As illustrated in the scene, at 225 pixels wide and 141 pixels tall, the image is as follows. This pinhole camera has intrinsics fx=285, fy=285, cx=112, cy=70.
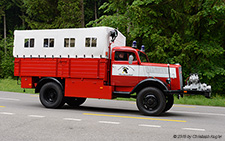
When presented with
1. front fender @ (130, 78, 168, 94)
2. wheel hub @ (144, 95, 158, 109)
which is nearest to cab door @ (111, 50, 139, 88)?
front fender @ (130, 78, 168, 94)

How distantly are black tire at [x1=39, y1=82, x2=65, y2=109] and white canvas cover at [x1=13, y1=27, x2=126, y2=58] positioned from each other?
4.02 feet

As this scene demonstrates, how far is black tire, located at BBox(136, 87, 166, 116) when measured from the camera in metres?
9.88

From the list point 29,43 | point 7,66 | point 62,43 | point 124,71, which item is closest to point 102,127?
point 124,71

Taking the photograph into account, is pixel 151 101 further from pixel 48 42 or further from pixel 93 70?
pixel 48 42

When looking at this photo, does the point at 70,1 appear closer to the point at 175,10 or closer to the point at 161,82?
the point at 175,10

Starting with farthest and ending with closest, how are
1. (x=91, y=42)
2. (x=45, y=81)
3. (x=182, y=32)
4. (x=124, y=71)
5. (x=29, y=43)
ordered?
(x=182, y=32) → (x=29, y=43) → (x=45, y=81) → (x=91, y=42) → (x=124, y=71)

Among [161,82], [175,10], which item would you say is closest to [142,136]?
[161,82]

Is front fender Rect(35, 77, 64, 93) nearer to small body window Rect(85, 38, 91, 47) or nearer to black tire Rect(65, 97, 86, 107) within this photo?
black tire Rect(65, 97, 86, 107)

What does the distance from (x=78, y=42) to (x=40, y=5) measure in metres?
31.1

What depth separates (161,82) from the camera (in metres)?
9.99

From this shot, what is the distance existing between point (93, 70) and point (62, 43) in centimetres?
176

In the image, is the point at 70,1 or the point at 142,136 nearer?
the point at 142,136

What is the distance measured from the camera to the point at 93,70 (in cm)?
1085

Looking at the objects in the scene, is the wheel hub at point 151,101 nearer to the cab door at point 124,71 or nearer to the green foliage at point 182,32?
the cab door at point 124,71
